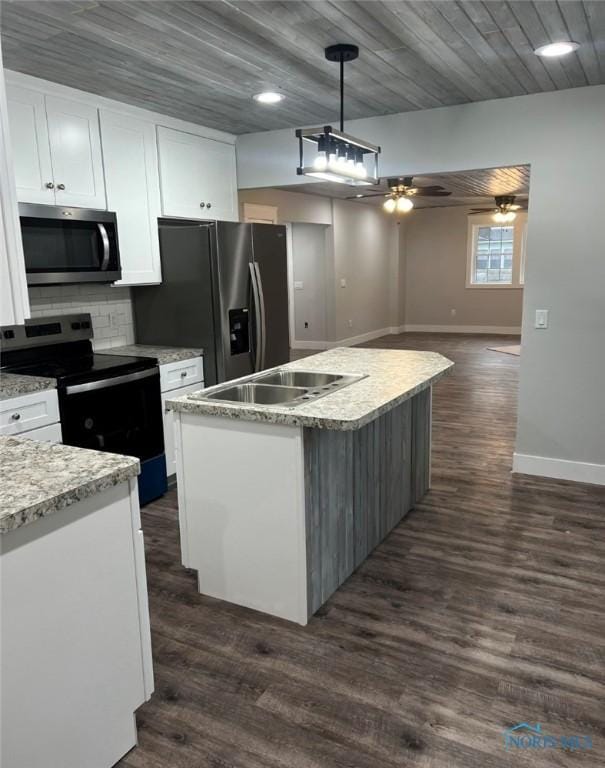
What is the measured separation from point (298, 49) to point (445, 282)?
906 centimetres

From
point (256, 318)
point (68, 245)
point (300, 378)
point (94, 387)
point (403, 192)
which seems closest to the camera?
point (300, 378)

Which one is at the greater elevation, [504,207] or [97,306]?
[504,207]

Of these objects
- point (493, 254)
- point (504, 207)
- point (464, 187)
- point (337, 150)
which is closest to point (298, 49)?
point (337, 150)

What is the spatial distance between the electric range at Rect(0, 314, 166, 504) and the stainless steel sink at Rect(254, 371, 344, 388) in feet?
3.12

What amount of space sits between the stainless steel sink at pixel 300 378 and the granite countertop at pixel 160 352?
102 centimetres

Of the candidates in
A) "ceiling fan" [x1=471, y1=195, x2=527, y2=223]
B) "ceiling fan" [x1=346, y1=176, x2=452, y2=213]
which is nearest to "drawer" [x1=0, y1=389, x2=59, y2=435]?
"ceiling fan" [x1=346, y1=176, x2=452, y2=213]

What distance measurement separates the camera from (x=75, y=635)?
1.54m

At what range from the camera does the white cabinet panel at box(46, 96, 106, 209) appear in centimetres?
323

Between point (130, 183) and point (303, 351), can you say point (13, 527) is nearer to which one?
point (130, 183)

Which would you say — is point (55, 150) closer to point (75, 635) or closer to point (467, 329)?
point (75, 635)

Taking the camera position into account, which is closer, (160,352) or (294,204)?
(160,352)

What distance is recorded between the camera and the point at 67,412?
306 centimetres

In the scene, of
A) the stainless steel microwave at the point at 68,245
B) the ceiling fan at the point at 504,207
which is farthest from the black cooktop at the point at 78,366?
the ceiling fan at the point at 504,207

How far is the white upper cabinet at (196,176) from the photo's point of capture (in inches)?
158
